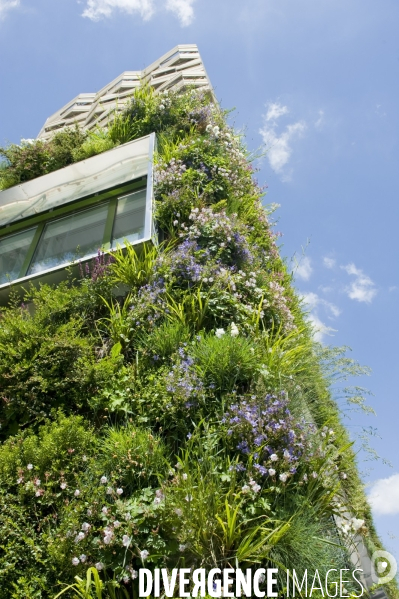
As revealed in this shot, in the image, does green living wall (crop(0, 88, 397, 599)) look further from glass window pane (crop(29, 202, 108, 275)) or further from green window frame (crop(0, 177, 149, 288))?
glass window pane (crop(29, 202, 108, 275))

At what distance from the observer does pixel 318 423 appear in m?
5.59

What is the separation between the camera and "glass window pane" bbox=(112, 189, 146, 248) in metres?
6.92

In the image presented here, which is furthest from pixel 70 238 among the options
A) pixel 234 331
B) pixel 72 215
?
pixel 234 331

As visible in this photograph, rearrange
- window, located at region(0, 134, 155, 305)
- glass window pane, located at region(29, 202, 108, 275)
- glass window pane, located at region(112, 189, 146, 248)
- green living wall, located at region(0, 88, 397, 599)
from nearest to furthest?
1. green living wall, located at region(0, 88, 397, 599)
2. glass window pane, located at region(112, 189, 146, 248)
3. window, located at region(0, 134, 155, 305)
4. glass window pane, located at region(29, 202, 108, 275)

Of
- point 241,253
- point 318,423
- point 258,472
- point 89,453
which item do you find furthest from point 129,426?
point 241,253

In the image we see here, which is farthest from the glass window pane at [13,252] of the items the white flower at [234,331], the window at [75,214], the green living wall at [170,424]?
the white flower at [234,331]

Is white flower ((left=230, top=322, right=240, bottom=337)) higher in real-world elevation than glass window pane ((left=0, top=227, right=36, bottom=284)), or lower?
lower

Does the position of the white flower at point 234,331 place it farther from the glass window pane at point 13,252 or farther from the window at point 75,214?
the glass window pane at point 13,252

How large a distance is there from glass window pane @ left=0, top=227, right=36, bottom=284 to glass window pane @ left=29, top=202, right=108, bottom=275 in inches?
10.8

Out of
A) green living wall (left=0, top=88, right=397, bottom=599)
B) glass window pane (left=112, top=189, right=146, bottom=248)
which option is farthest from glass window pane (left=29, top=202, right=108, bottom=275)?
green living wall (left=0, top=88, right=397, bottom=599)

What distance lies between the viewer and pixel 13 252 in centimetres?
794

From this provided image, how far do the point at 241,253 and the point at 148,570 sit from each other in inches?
161

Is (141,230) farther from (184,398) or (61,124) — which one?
(61,124)

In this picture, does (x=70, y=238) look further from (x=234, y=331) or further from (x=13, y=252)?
(x=234, y=331)
